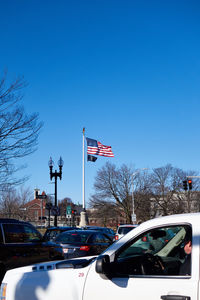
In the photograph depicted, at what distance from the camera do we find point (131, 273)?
11.0 feet

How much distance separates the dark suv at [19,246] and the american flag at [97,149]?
986 inches

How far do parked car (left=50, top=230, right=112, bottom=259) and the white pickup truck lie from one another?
26.9 feet

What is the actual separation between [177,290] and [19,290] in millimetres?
1745

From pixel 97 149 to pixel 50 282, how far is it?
31.4m

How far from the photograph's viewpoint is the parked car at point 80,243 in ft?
39.3

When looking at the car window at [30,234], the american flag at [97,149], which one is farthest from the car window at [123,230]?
the american flag at [97,149]

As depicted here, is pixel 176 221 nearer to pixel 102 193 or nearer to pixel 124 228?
pixel 124 228

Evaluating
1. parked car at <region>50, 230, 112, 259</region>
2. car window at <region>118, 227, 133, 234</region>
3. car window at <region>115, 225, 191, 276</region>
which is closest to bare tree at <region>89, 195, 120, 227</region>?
car window at <region>118, 227, 133, 234</region>

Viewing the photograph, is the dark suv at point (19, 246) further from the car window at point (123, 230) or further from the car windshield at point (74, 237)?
the car window at point (123, 230)

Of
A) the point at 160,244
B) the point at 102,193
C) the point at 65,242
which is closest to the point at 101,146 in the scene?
A: the point at 65,242

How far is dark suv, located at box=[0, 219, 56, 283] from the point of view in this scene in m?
8.32

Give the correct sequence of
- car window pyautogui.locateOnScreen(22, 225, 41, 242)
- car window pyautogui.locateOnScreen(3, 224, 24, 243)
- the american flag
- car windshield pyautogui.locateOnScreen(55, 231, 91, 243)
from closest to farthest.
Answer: car window pyautogui.locateOnScreen(3, 224, 24, 243)
car window pyautogui.locateOnScreen(22, 225, 41, 242)
car windshield pyautogui.locateOnScreen(55, 231, 91, 243)
the american flag

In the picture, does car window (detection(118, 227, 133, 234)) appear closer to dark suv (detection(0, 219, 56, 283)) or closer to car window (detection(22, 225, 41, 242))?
dark suv (detection(0, 219, 56, 283))

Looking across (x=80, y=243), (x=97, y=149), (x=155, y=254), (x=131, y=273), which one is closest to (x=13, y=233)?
(x=80, y=243)
